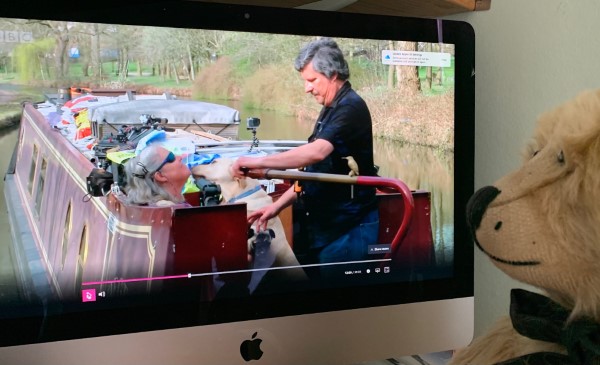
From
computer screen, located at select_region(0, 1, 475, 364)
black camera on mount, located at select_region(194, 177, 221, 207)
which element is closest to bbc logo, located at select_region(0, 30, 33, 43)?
computer screen, located at select_region(0, 1, 475, 364)

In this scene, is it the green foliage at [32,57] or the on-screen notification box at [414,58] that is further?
the on-screen notification box at [414,58]

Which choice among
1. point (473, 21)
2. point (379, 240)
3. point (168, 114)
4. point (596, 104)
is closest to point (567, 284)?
point (596, 104)

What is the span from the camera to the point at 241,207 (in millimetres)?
648

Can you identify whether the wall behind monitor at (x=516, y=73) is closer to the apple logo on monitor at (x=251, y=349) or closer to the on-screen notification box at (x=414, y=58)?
the on-screen notification box at (x=414, y=58)

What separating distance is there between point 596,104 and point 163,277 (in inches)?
17.2

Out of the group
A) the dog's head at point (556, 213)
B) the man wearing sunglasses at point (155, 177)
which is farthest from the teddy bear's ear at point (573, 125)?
the man wearing sunglasses at point (155, 177)

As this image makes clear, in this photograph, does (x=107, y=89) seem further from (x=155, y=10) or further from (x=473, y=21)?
(x=473, y=21)

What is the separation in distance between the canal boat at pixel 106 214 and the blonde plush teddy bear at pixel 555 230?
0.95 feet

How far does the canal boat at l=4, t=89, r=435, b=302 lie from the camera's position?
59cm

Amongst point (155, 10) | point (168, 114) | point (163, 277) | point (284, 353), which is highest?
point (155, 10)

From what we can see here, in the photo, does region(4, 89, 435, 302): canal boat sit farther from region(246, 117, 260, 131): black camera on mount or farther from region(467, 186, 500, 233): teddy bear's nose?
region(467, 186, 500, 233): teddy bear's nose

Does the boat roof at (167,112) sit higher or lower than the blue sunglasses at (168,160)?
higher

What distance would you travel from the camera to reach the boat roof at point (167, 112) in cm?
61

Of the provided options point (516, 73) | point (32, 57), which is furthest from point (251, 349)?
point (516, 73)
